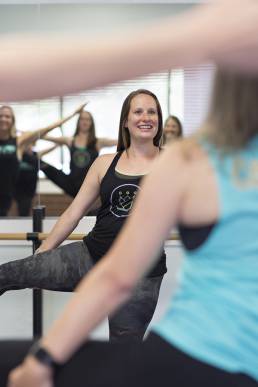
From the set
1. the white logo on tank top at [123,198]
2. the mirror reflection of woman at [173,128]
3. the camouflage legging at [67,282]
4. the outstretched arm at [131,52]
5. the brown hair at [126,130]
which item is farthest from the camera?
the mirror reflection of woman at [173,128]

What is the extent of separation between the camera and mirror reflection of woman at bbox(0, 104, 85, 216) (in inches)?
165

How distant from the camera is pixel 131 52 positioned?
0.88m

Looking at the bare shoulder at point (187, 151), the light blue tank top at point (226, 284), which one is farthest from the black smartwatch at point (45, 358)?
the bare shoulder at point (187, 151)

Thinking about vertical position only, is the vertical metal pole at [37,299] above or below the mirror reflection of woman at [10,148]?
below

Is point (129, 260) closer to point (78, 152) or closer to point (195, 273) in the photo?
point (195, 273)

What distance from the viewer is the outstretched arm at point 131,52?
2.80ft

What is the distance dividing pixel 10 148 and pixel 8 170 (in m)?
0.14

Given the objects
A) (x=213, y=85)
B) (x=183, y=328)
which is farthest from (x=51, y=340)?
(x=213, y=85)

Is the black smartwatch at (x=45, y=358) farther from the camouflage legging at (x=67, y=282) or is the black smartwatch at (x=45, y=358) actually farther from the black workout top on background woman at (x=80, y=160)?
the black workout top on background woman at (x=80, y=160)

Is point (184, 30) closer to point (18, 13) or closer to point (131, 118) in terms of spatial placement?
point (131, 118)

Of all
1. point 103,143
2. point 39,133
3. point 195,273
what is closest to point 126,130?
point 103,143

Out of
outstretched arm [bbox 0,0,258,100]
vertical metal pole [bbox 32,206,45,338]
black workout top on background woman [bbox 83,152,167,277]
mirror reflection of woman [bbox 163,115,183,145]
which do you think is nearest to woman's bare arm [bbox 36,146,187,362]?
outstretched arm [bbox 0,0,258,100]

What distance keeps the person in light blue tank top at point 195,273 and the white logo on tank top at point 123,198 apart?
1.82 meters

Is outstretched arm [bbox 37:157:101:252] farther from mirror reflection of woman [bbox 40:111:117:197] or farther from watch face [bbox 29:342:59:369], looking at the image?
watch face [bbox 29:342:59:369]
